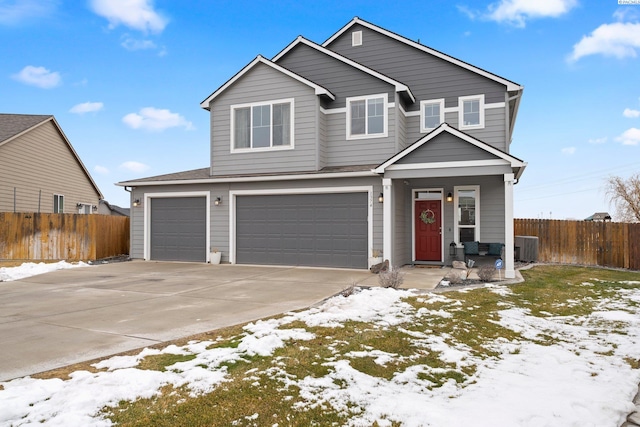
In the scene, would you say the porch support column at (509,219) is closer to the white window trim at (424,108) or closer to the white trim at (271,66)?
A: the white window trim at (424,108)

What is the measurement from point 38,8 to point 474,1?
15901 millimetres

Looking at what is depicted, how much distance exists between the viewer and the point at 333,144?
13.8 metres

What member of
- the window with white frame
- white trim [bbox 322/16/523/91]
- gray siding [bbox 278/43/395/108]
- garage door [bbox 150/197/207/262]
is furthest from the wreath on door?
the window with white frame

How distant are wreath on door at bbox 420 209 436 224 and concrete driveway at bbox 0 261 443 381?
2779 millimetres

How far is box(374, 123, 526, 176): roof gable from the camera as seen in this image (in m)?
10.2

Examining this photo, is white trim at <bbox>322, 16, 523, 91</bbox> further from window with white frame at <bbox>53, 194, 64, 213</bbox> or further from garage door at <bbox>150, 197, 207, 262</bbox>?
window with white frame at <bbox>53, 194, 64, 213</bbox>

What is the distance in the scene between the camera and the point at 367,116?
13.5 m

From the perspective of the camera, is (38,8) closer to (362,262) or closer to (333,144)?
(333,144)

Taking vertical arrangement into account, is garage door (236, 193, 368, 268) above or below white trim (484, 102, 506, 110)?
below

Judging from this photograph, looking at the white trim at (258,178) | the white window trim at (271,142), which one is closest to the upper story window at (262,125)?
the white window trim at (271,142)

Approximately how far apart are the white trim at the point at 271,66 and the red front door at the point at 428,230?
478 cm

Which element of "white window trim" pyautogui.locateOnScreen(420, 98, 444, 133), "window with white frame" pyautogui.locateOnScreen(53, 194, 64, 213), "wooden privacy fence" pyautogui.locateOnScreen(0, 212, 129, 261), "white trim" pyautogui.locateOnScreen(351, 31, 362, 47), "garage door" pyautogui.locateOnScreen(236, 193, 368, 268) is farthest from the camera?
"window with white frame" pyautogui.locateOnScreen(53, 194, 64, 213)

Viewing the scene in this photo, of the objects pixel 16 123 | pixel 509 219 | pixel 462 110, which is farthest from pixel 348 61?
pixel 16 123

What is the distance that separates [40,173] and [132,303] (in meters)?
18.5
